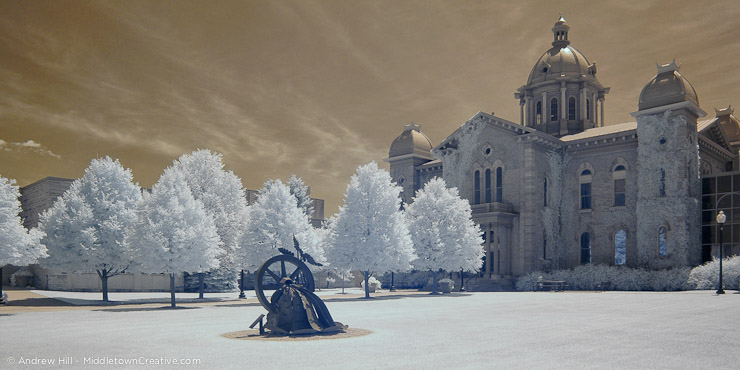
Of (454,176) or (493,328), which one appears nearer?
(493,328)

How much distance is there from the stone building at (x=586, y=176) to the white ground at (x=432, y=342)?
81.9 ft

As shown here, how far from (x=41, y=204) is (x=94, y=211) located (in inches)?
1016

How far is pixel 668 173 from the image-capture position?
151 ft

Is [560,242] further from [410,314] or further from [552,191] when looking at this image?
[410,314]

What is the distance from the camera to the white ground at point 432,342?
11.9 metres

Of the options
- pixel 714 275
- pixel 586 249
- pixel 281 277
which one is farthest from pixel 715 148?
pixel 281 277

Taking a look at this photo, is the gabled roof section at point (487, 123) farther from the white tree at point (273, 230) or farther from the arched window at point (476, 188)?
the white tree at point (273, 230)

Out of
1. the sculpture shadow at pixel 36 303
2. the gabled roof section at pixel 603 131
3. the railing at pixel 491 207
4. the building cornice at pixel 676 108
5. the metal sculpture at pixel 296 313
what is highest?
the building cornice at pixel 676 108

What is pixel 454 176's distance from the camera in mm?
57281

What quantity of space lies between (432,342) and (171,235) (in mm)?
20199

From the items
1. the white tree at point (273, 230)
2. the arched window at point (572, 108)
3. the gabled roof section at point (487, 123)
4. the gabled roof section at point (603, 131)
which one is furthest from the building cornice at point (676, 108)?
the white tree at point (273, 230)

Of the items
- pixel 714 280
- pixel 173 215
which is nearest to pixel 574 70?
pixel 714 280

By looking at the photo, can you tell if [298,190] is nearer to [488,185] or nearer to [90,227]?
[488,185]

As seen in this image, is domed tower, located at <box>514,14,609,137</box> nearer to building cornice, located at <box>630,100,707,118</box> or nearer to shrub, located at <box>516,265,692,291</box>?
building cornice, located at <box>630,100,707,118</box>
